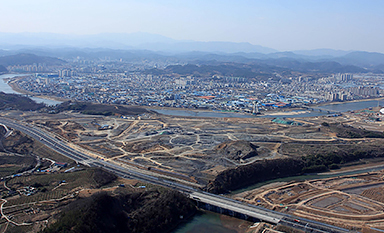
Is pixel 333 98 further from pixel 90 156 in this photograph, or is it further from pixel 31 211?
pixel 31 211

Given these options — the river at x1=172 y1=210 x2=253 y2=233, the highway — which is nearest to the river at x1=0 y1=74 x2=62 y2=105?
the highway

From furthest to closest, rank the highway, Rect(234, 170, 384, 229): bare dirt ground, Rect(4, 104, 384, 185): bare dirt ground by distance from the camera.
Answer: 1. Rect(4, 104, 384, 185): bare dirt ground
2. Rect(234, 170, 384, 229): bare dirt ground
3. the highway

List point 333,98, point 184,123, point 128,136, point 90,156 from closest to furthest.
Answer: point 90,156 < point 128,136 < point 184,123 < point 333,98

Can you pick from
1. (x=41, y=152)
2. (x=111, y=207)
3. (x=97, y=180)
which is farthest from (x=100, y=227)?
(x=41, y=152)

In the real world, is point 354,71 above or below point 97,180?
above

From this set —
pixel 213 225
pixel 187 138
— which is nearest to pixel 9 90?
pixel 187 138

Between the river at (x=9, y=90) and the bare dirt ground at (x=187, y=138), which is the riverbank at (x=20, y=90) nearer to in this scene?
the river at (x=9, y=90)

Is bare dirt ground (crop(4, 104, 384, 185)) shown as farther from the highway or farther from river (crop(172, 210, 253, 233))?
river (crop(172, 210, 253, 233))

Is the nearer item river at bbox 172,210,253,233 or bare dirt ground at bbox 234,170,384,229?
river at bbox 172,210,253,233

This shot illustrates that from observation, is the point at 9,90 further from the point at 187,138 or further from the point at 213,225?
the point at 213,225
